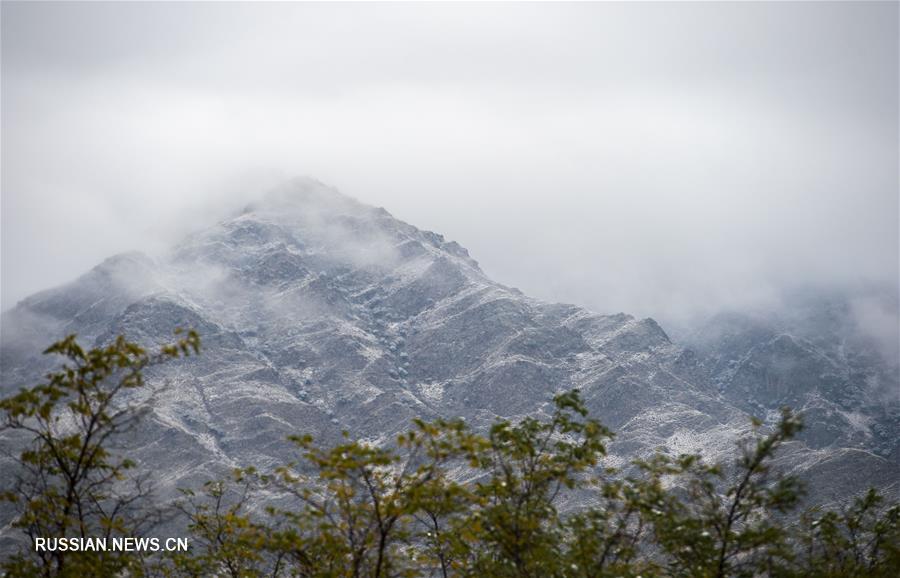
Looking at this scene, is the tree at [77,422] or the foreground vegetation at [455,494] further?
the tree at [77,422]

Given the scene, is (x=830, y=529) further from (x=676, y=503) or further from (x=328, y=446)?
(x=328, y=446)

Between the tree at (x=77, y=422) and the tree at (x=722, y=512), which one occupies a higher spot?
the tree at (x=77, y=422)

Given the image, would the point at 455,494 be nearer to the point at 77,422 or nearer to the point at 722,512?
the point at 722,512

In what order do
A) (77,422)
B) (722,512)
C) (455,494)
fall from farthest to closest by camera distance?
1. (722,512)
2. (77,422)
3. (455,494)

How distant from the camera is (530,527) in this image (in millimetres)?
28344

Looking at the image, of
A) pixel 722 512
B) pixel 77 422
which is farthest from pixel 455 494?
pixel 77 422

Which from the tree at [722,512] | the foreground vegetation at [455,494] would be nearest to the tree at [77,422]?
the foreground vegetation at [455,494]

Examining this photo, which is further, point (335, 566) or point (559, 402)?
point (335, 566)

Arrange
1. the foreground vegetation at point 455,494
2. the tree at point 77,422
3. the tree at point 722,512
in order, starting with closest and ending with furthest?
the foreground vegetation at point 455,494 → the tree at point 77,422 → the tree at point 722,512

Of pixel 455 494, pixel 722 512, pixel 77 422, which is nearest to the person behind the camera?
pixel 455 494

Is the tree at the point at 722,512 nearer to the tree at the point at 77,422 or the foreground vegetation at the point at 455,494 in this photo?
the foreground vegetation at the point at 455,494

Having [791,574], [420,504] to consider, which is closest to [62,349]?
[420,504]

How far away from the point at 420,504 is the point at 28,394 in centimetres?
1212

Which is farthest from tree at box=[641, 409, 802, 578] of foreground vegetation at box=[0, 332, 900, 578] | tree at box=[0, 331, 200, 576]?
tree at box=[0, 331, 200, 576]
